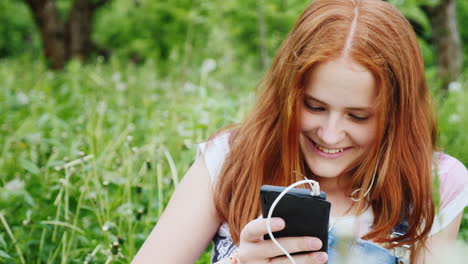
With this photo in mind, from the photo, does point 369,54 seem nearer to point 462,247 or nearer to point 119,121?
point 462,247

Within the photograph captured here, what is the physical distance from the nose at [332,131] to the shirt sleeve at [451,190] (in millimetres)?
272

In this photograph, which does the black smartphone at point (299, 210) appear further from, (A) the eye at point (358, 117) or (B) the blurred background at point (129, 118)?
(B) the blurred background at point (129, 118)

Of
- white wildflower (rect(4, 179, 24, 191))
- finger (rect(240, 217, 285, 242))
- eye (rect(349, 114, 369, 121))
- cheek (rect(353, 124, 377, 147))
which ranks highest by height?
eye (rect(349, 114, 369, 121))

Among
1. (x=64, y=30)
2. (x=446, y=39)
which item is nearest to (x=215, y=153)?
(x=446, y=39)

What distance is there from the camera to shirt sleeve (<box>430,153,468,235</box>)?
1.29m

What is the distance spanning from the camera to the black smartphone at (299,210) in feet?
3.07

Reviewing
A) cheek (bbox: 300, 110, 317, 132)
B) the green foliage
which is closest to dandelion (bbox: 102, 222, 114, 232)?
the green foliage

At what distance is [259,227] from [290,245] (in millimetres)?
87

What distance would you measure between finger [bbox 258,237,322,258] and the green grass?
497mm

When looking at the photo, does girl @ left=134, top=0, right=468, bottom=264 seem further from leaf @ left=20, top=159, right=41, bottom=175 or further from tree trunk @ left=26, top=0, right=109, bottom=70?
tree trunk @ left=26, top=0, right=109, bottom=70

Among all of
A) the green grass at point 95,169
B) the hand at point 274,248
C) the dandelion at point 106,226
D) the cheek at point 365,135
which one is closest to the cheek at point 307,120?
the cheek at point 365,135

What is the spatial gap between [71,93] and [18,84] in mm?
809

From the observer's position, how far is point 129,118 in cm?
241

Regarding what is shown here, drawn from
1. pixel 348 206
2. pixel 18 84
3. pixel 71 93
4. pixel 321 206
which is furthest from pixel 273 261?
pixel 18 84
